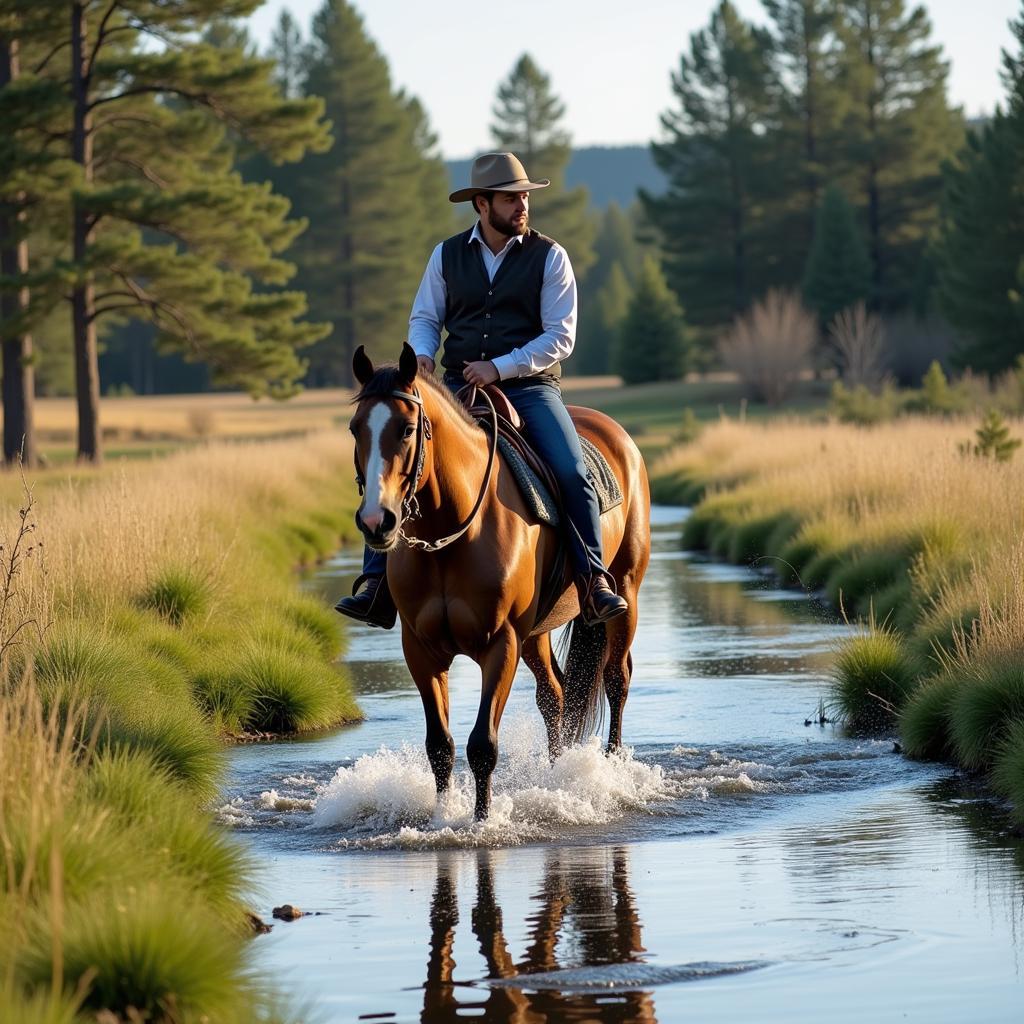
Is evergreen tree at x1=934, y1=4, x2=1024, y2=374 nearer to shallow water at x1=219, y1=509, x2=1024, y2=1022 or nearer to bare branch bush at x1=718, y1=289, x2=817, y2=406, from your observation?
bare branch bush at x1=718, y1=289, x2=817, y2=406

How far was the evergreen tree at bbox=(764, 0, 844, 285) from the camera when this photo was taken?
233ft

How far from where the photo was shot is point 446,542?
26.7 ft

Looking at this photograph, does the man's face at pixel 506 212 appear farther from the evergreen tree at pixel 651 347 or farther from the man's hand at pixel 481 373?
the evergreen tree at pixel 651 347

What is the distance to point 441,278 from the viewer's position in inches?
375

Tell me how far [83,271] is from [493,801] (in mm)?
26719

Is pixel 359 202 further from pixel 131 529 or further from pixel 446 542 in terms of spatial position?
pixel 446 542

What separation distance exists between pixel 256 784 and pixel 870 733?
3.81 m

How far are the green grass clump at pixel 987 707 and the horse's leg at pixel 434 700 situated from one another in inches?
109

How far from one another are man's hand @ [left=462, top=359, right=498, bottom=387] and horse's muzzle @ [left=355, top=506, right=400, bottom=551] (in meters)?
2.00

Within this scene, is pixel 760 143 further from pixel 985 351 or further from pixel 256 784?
pixel 256 784

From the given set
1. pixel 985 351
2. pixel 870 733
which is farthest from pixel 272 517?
pixel 985 351

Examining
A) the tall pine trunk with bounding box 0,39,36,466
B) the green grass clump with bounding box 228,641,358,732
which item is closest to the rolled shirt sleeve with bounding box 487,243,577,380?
the green grass clump with bounding box 228,641,358,732

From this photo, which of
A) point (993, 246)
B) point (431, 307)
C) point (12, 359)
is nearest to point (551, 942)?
point (431, 307)

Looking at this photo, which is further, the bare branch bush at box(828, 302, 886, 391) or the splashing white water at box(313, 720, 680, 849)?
the bare branch bush at box(828, 302, 886, 391)
